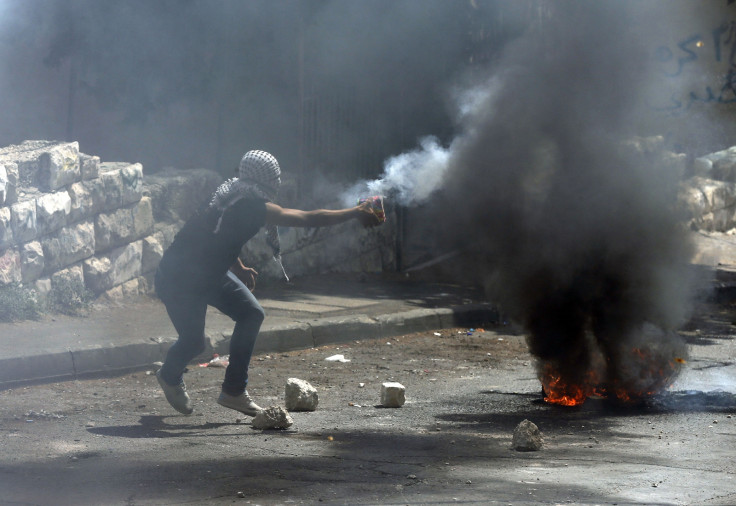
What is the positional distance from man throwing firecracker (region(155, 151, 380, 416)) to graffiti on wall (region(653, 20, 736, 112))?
8.59 metres

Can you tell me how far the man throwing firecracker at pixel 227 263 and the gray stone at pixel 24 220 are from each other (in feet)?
9.31

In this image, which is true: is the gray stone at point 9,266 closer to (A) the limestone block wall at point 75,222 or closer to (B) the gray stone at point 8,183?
(A) the limestone block wall at point 75,222

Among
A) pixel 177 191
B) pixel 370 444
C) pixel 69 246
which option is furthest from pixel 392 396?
pixel 177 191

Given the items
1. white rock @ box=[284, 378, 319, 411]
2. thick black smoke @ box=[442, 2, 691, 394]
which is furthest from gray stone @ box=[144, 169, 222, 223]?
white rock @ box=[284, 378, 319, 411]

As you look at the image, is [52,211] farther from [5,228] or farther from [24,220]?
[5,228]

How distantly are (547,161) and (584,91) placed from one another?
1.25 m

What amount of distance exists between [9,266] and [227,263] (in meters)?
3.26

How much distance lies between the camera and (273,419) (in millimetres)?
4801

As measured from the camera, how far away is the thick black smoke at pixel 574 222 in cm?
565

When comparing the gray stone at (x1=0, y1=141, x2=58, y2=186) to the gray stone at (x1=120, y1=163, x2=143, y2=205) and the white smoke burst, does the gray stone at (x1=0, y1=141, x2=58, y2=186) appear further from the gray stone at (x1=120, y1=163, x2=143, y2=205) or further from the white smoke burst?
the white smoke burst

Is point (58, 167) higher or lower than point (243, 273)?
higher

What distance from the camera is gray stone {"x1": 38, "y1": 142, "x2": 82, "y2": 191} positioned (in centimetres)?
780

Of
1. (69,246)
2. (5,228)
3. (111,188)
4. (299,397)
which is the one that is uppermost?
(111,188)

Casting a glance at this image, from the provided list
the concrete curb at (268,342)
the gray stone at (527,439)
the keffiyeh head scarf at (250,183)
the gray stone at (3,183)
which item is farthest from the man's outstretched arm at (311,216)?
the gray stone at (3,183)
